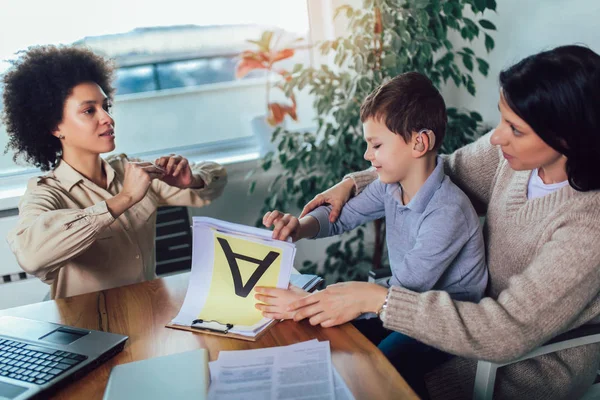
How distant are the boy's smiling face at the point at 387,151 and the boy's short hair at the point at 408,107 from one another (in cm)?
1

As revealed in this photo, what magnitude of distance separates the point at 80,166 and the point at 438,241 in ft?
3.66

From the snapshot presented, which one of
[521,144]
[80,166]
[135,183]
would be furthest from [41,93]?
[521,144]

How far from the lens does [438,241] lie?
3.88ft

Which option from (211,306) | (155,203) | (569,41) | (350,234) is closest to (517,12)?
(569,41)

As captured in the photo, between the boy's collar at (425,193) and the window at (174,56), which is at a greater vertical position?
the window at (174,56)

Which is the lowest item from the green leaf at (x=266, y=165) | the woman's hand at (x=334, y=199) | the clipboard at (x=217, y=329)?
the clipboard at (x=217, y=329)

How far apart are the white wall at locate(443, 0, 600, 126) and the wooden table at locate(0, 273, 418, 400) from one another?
4.08 feet

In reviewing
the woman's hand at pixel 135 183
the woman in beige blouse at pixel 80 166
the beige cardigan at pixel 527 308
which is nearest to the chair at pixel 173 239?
the woman in beige blouse at pixel 80 166

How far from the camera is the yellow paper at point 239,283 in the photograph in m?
1.13

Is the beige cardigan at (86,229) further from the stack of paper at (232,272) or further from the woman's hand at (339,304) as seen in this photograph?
the woman's hand at (339,304)

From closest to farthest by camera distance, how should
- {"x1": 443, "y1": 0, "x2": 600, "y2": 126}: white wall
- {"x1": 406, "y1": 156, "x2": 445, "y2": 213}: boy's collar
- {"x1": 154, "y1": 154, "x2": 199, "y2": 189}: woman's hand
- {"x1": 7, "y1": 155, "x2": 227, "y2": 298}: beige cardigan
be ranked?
{"x1": 406, "y1": 156, "x2": 445, "y2": 213}: boy's collar
{"x1": 7, "y1": 155, "x2": 227, "y2": 298}: beige cardigan
{"x1": 154, "y1": 154, "x2": 199, "y2": 189}: woman's hand
{"x1": 443, "y1": 0, "x2": 600, "y2": 126}: white wall

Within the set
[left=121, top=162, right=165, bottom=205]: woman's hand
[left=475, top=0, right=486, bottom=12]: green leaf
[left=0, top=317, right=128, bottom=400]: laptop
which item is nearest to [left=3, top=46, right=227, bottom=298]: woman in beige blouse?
[left=121, top=162, right=165, bottom=205]: woman's hand

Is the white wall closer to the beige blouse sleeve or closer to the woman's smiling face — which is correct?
the woman's smiling face

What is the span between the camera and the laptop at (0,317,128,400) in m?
0.95
